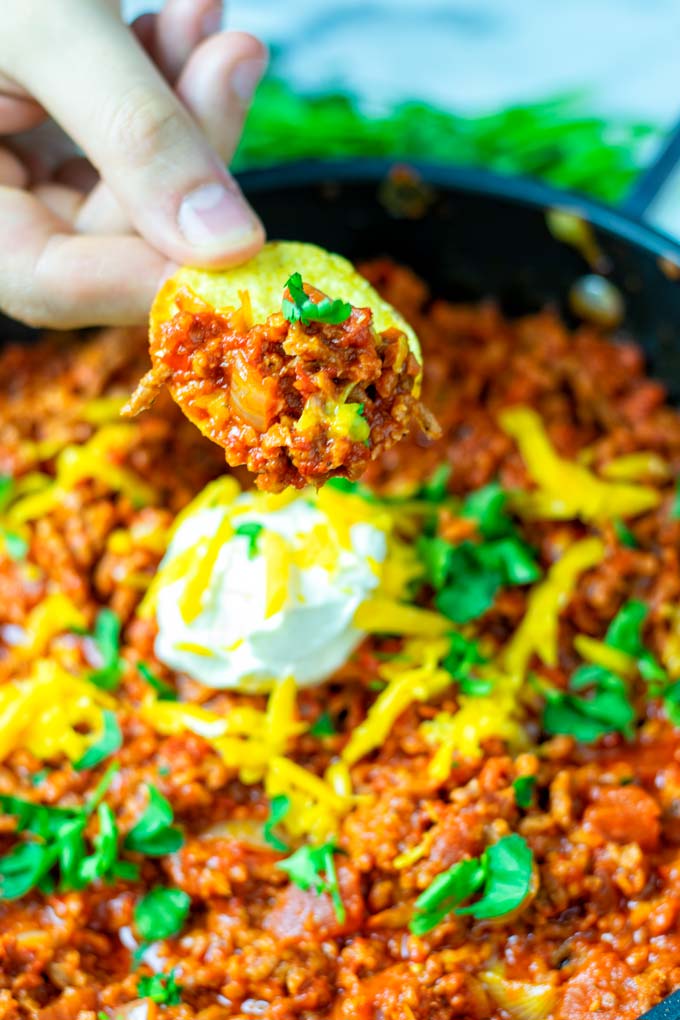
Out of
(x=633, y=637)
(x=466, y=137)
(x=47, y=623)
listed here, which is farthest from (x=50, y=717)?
(x=466, y=137)

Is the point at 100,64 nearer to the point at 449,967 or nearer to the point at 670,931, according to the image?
the point at 449,967

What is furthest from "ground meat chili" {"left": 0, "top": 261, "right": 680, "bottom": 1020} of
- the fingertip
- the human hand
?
the human hand

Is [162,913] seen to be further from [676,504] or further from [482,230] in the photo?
[482,230]

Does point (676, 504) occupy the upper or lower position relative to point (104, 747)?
lower

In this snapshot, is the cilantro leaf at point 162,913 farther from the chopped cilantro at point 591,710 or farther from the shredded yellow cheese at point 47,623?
the chopped cilantro at point 591,710

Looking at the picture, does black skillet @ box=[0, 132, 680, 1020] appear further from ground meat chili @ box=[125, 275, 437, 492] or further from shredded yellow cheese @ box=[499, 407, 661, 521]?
ground meat chili @ box=[125, 275, 437, 492]

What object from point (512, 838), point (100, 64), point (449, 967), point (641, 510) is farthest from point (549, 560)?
point (100, 64)
